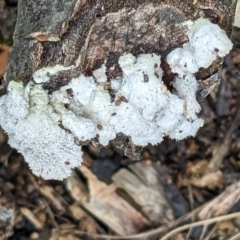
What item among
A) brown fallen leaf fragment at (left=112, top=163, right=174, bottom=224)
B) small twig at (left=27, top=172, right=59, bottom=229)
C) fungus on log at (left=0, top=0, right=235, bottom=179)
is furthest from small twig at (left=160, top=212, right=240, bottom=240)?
fungus on log at (left=0, top=0, right=235, bottom=179)

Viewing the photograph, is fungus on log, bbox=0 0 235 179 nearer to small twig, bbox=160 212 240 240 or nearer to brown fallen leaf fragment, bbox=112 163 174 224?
brown fallen leaf fragment, bbox=112 163 174 224

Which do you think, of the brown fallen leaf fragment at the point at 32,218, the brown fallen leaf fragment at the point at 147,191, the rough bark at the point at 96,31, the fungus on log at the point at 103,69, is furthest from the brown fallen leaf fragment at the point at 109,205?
the rough bark at the point at 96,31

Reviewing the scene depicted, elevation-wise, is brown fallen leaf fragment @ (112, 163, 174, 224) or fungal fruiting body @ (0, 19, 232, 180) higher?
fungal fruiting body @ (0, 19, 232, 180)

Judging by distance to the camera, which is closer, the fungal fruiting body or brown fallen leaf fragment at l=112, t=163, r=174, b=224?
the fungal fruiting body

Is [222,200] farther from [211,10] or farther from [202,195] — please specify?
[211,10]

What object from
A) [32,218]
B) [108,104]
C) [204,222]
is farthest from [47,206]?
[108,104]

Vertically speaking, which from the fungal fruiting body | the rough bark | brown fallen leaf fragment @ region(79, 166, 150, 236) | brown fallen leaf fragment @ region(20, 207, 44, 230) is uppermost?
the rough bark

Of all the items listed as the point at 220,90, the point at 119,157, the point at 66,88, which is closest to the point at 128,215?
the point at 119,157

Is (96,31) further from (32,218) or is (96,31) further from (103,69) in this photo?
(32,218)

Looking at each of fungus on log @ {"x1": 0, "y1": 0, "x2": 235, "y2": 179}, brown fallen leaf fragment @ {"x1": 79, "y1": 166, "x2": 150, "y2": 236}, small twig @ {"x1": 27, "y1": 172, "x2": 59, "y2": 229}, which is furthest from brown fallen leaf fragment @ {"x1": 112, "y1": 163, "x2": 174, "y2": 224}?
fungus on log @ {"x1": 0, "y1": 0, "x2": 235, "y2": 179}
